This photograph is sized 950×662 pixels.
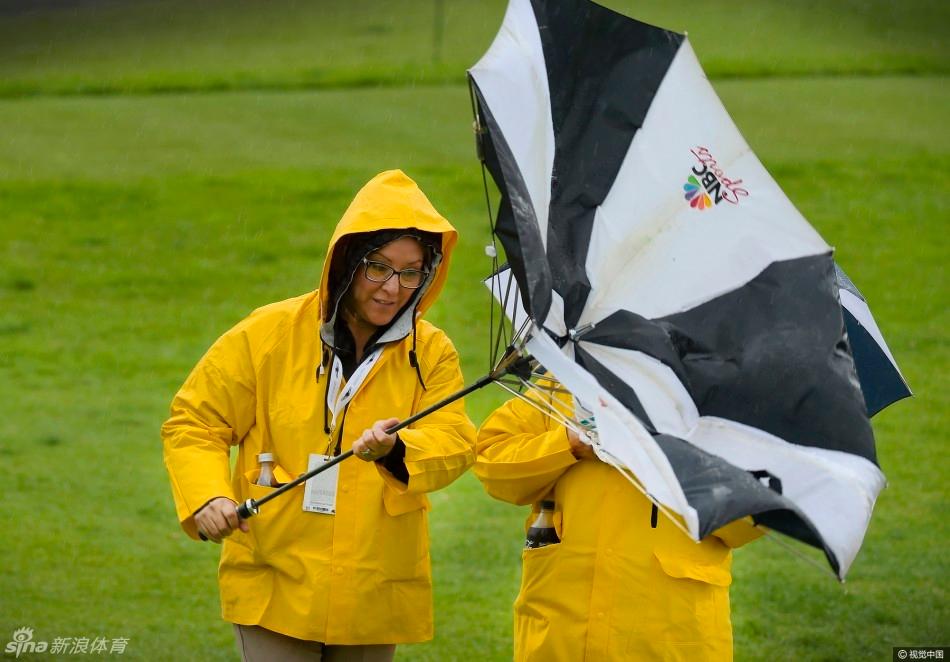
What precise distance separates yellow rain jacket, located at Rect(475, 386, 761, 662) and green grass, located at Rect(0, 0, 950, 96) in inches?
421

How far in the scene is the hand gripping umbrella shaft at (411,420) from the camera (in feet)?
11.2

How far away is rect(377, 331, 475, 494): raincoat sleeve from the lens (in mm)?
3674

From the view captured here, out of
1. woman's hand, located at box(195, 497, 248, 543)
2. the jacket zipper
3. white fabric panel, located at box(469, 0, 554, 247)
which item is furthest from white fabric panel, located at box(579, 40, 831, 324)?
woman's hand, located at box(195, 497, 248, 543)

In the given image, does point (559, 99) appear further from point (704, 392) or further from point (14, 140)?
point (14, 140)

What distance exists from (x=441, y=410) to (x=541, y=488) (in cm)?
32

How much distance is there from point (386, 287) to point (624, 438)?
868 mm

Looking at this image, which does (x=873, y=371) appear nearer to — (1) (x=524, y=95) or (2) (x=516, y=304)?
(2) (x=516, y=304)

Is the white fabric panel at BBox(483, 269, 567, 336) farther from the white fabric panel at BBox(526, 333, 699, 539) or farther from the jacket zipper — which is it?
the jacket zipper

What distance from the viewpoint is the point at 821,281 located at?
3602 millimetres

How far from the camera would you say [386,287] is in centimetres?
376

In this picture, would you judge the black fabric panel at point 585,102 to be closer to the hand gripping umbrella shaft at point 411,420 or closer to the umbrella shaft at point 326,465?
the hand gripping umbrella shaft at point 411,420

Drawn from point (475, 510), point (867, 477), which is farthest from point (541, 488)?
point (475, 510)

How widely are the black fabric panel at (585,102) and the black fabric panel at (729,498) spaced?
1.54 ft

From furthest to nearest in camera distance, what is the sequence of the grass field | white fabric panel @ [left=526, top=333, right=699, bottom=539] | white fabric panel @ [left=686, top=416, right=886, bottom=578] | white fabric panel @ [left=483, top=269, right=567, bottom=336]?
1. the grass field
2. white fabric panel @ [left=483, top=269, right=567, bottom=336]
3. white fabric panel @ [left=686, top=416, right=886, bottom=578]
4. white fabric panel @ [left=526, top=333, right=699, bottom=539]
